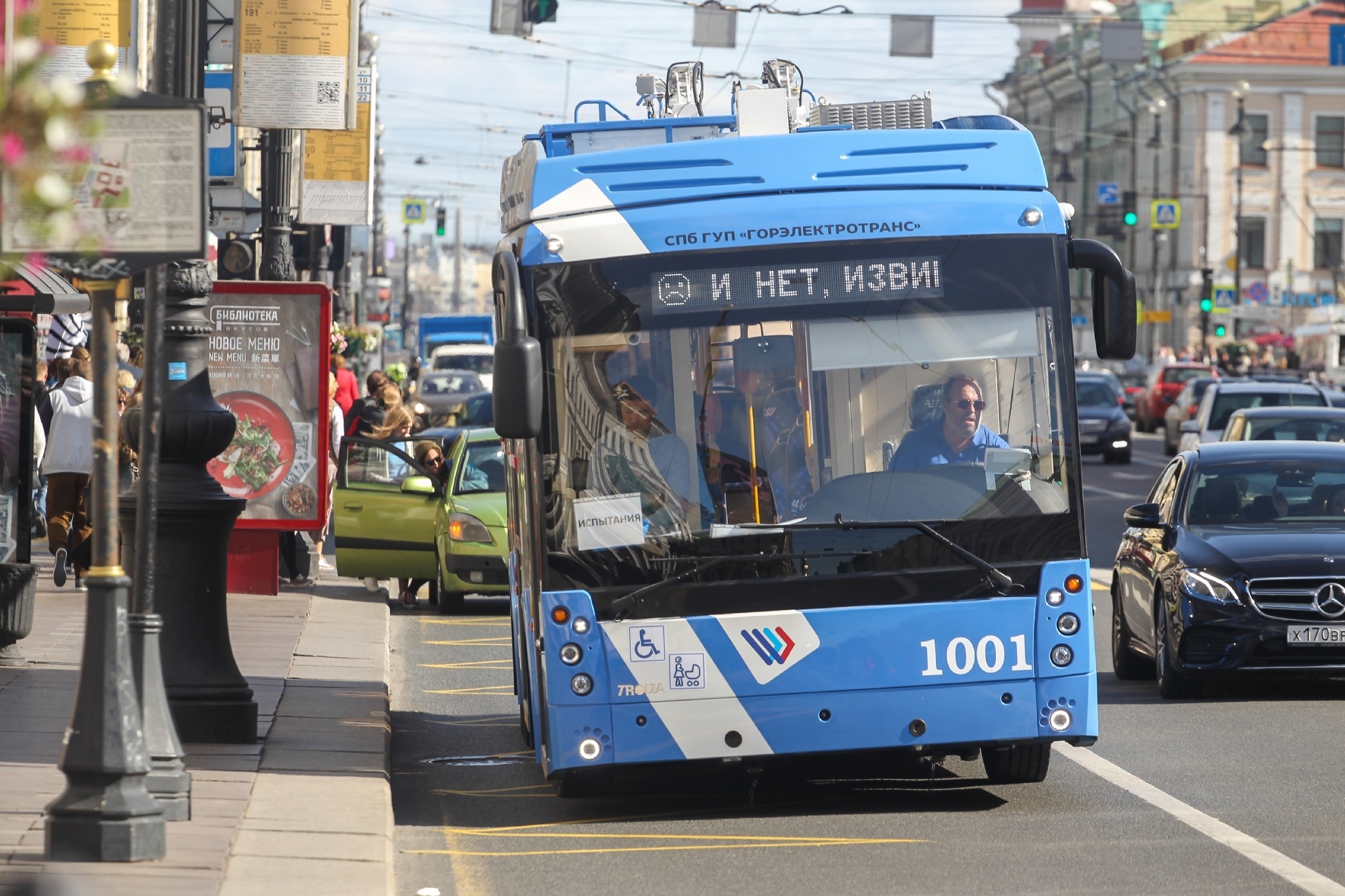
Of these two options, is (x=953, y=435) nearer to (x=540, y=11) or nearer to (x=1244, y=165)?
(x=540, y=11)

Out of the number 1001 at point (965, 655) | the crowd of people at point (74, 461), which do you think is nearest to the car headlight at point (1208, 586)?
the number 1001 at point (965, 655)

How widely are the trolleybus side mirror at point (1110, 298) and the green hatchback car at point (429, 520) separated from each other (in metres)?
9.07

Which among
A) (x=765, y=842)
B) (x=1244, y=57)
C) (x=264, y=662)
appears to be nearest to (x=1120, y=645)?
(x=264, y=662)

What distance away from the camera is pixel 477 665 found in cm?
1480

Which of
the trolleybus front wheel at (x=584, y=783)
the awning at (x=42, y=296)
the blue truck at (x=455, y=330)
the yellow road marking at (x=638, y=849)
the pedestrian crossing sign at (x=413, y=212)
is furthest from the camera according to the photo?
the pedestrian crossing sign at (x=413, y=212)

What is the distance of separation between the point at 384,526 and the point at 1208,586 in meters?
8.23

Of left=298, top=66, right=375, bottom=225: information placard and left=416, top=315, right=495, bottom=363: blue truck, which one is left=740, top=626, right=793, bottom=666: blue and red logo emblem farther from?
left=416, top=315, right=495, bottom=363: blue truck

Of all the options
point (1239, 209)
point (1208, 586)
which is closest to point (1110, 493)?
point (1208, 586)

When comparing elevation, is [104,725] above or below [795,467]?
below

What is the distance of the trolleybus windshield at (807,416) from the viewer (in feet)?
28.1

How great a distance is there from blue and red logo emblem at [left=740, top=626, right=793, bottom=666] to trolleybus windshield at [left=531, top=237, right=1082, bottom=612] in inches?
5.0

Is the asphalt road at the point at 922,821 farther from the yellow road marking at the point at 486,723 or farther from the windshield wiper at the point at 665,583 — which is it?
the windshield wiper at the point at 665,583

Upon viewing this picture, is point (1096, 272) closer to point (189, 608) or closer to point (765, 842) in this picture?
point (765, 842)

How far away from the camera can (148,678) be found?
25.1 feet
